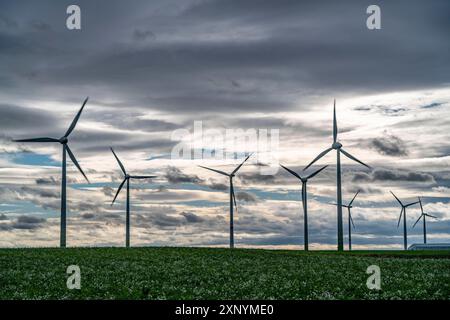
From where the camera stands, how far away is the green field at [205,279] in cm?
3170

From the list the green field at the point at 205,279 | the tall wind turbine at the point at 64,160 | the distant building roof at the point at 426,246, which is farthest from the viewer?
the distant building roof at the point at 426,246

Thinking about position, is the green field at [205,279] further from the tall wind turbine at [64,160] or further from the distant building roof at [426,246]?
the distant building roof at [426,246]

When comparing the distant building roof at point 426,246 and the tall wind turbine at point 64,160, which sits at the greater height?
the tall wind turbine at point 64,160

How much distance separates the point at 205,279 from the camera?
38.5 metres

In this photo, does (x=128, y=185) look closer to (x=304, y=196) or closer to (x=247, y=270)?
(x=304, y=196)

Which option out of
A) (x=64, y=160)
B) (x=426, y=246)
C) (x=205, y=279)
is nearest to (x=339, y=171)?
(x=64, y=160)

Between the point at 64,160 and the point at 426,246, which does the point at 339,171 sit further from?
the point at 426,246

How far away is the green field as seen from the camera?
31703 millimetres

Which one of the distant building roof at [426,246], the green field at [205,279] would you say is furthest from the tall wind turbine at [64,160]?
the distant building roof at [426,246]

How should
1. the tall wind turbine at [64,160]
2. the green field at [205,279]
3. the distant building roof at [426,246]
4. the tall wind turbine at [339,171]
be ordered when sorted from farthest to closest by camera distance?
the distant building roof at [426,246] → the tall wind turbine at [339,171] → the tall wind turbine at [64,160] → the green field at [205,279]

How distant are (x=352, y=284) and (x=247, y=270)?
11294 mm

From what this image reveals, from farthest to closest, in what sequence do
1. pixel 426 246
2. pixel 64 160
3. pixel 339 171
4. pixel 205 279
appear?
pixel 426 246, pixel 339 171, pixel 64 160, pixel 205 279

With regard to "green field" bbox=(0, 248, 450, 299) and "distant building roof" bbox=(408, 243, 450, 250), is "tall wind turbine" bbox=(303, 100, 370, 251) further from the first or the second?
"distant building roof" bbox=(408, 243, 450, 250)
